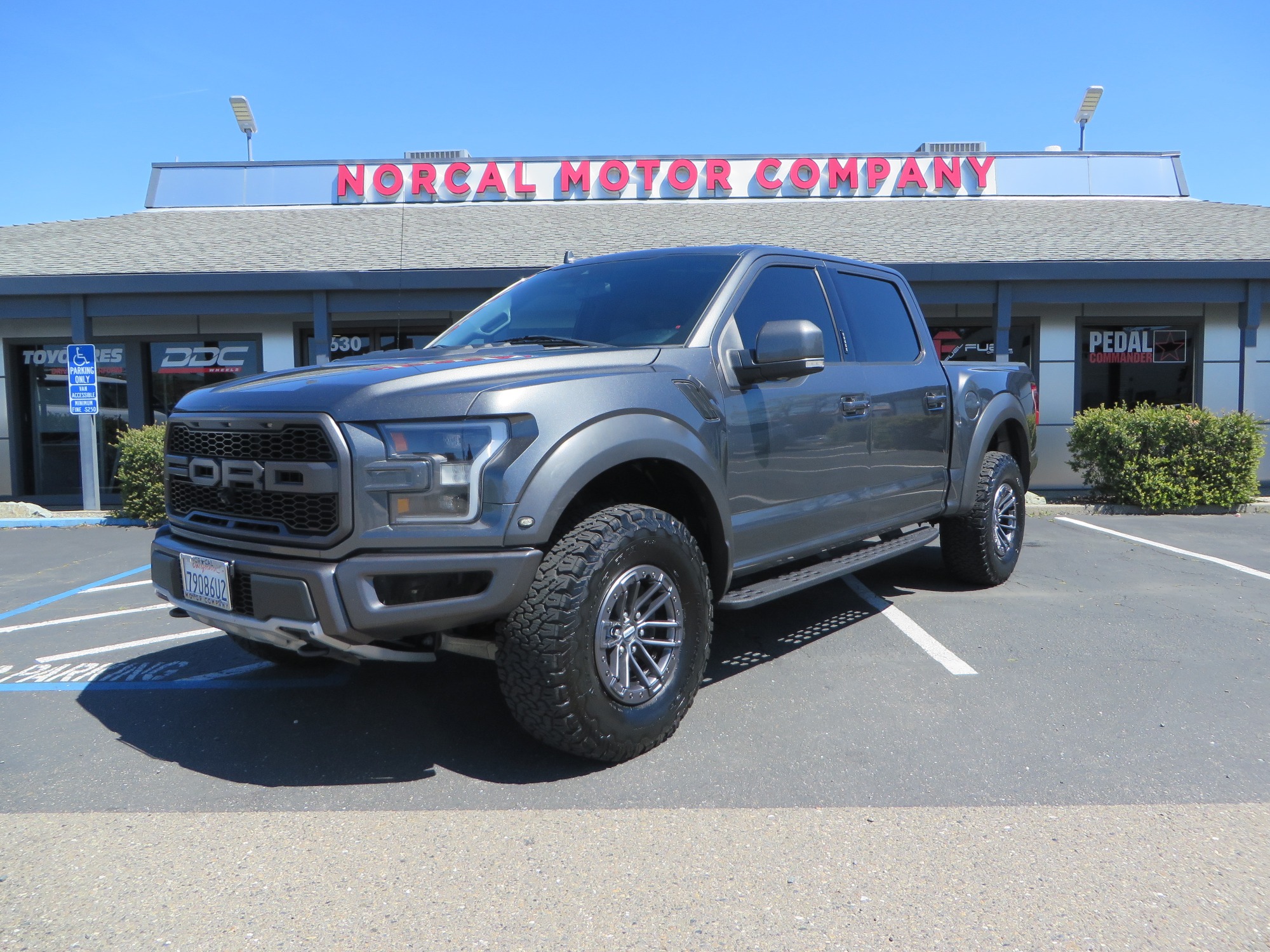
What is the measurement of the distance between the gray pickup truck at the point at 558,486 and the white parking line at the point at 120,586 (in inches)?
129

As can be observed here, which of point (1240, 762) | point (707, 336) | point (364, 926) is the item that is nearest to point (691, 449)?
point (707, 336)

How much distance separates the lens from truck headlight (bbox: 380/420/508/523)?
295 centimetres

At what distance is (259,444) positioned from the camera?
3178 millimetres

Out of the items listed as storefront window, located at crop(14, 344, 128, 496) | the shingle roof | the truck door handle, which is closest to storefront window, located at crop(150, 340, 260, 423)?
storefront window, located at crop(14, 344, 128, 496)

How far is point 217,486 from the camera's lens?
3334 mm

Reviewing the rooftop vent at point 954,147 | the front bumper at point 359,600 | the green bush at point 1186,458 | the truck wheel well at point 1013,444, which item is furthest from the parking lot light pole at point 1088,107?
the front bumper at point 359,600

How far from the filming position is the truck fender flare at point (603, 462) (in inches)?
119

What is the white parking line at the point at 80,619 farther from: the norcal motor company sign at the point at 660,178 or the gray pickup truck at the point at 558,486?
the norcal motor company sign at the point at 660,178

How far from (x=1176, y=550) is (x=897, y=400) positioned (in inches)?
181

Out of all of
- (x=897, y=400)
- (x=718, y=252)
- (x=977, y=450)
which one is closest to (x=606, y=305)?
(x=718, y=252)

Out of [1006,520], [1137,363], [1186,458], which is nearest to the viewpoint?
[1006,520]

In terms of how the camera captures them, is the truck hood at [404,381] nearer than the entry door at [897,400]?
Yes

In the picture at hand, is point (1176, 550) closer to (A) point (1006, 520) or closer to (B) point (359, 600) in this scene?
(A) point (1006, 520)

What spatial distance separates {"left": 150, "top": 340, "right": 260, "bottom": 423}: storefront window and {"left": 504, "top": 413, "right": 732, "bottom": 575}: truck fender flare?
39.5 feet
